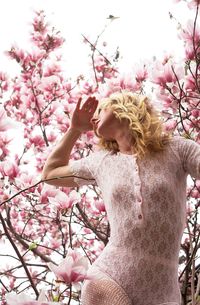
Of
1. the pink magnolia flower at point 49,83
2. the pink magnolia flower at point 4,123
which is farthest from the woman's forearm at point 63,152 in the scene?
the pink magnolia flower at point 49,83

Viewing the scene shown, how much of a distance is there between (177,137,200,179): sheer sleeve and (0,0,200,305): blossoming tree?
24 cm

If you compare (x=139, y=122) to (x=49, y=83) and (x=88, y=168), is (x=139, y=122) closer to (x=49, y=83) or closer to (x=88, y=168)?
(x=88, y=168)

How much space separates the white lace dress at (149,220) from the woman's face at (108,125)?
8 cm

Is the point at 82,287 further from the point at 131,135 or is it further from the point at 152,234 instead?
the point at 131,135

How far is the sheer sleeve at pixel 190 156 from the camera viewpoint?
1.06 m

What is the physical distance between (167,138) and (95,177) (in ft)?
0.66

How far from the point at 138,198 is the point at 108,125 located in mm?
211

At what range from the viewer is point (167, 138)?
1.14m

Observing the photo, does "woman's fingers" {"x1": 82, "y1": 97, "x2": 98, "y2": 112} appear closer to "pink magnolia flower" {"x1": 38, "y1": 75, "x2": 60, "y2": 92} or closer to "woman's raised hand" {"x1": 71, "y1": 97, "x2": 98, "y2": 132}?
"woman's raised hand" {"x1": 71, "y1": 97, "x2": 98, "y2": 132}

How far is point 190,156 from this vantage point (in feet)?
3.52

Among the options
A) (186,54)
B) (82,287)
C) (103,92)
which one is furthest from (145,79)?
(82,287)

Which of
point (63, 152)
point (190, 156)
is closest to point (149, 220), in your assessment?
point (190, 156)

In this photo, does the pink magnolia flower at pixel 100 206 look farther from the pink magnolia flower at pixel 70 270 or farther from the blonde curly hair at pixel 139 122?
the pink magnolia flower at pixel 70 270

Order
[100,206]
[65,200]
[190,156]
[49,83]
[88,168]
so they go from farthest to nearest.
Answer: [49,83]
[100,206]
[65,200]
[88,168]
[190,156]
